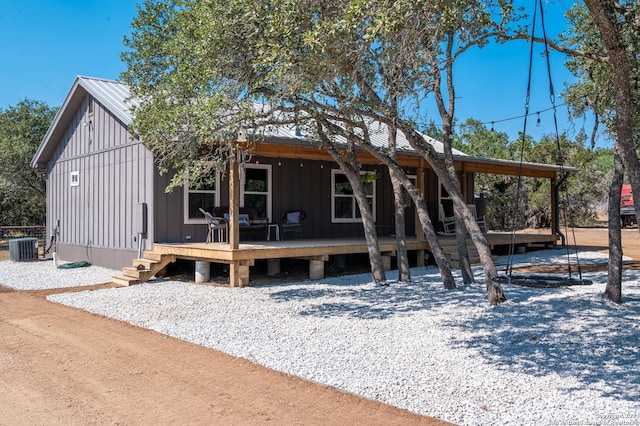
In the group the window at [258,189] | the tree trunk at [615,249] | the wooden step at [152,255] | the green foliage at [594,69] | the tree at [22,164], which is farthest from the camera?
the tree at [22,164]

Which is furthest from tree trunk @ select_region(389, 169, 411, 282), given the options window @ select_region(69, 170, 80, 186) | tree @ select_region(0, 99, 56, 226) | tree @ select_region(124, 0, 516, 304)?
tree @ select_region(0, 99, 56, 226)

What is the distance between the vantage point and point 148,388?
4.04 metres

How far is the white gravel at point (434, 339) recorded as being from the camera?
3693mm

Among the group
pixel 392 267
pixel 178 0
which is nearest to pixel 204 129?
pixel 178 0

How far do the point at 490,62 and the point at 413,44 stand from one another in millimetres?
4534

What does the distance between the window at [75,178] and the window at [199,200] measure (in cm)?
447

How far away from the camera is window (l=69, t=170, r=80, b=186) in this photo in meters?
13.5

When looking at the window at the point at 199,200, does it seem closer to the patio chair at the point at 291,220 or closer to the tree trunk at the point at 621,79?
the patio chair at the point at 291,220

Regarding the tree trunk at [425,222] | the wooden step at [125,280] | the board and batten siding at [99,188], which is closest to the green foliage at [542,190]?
the tree trunk at [425,222]

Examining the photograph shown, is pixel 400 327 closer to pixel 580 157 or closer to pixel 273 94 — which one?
pixel 273 94

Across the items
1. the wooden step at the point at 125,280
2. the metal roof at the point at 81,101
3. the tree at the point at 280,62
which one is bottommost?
the wooden step at the point at 125,280

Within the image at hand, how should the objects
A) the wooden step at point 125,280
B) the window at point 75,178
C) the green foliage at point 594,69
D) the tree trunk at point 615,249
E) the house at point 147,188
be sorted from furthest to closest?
the window at point 75,178, the house at point 147,188, the wooden step at point 125,280, the green foliage at point 594,69, the tree trunk at point 615,249

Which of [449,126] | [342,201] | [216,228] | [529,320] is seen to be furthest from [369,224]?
[342,201]

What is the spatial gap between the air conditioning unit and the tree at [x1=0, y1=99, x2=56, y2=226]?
5.83 meters
